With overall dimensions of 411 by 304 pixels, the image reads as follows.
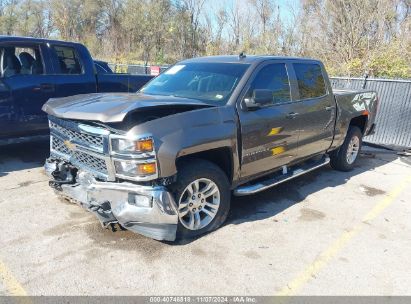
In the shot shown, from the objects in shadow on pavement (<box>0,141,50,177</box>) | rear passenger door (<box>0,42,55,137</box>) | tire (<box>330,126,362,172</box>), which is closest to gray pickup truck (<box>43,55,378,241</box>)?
tire (<box>330,126,362,172</box>)

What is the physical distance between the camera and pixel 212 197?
13.5 ft

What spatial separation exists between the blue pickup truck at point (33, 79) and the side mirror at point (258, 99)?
3563mm

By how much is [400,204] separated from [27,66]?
19.9 feet

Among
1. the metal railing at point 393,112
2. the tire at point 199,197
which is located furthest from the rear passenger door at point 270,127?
the metal railing at point 393,112

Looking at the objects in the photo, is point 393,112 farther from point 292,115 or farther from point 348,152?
point 292,115

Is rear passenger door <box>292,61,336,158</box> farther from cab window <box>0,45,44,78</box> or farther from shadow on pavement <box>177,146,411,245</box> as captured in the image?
cab window <box>0,45,44,78</box>

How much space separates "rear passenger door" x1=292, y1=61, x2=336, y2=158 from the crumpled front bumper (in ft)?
7.92

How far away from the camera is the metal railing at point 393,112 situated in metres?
9.26

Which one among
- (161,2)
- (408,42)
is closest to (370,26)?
(408,42)

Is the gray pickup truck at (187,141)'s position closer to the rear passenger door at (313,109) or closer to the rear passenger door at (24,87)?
the rear passenger door at (313,109)

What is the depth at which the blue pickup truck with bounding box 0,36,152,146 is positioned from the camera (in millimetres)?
5891

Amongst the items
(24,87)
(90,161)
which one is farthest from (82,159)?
(24,87)

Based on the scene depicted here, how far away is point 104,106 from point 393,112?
8121mm

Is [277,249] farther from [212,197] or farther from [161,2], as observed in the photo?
[161,2]
